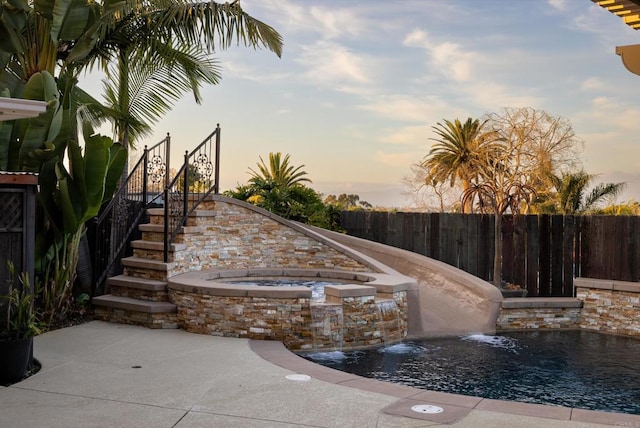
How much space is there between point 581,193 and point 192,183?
14.6 meters

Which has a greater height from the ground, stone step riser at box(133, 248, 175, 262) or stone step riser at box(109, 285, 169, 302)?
stone step riser at box(133, 248, 175, 262)

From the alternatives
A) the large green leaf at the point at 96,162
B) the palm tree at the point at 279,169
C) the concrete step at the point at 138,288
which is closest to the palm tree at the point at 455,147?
the palm tree at the point at 279,169

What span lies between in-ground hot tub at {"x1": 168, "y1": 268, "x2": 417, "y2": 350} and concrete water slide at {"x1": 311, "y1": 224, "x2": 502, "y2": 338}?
0.57m

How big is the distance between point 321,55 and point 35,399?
38.0 ft

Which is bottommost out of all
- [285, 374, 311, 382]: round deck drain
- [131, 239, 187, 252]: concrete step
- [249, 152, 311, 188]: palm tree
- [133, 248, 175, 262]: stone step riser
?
[285, 374, 311, 382]: round deck drain

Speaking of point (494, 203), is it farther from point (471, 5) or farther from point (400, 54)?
point (400, 54)

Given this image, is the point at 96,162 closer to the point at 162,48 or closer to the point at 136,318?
the point at 136,318

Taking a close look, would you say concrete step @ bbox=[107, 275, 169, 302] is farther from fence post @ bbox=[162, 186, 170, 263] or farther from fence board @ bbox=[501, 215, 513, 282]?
fence board @ bbox=[501, 215, 513, 282]

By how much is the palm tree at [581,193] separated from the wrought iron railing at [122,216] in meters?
14.6

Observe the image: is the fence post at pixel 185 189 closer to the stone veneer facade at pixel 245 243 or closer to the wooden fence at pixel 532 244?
the stone veneer facade at pixel 245 243

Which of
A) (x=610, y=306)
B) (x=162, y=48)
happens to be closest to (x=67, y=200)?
(x=162, y=48)

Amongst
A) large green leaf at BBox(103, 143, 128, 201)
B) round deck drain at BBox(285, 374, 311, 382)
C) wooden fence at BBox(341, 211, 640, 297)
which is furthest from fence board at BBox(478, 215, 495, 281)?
round deck drain at BBox(285, 374, 311, 382)

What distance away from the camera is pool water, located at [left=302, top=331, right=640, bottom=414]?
6.64 meters

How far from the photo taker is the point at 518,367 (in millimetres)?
7902
